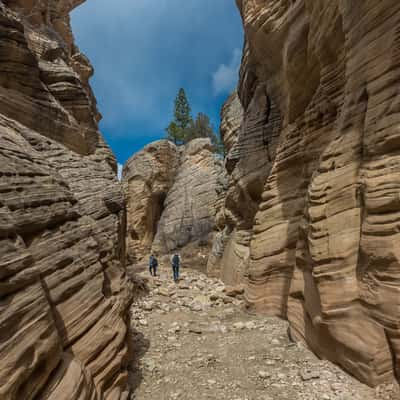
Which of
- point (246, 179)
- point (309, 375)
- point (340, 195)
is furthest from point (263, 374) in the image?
point (246, 179)

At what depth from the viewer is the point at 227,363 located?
14.9ft

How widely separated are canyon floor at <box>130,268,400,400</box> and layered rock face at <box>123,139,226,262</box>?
434 inches

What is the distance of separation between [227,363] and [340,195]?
3.75 metres

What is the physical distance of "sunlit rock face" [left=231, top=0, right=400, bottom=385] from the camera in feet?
11.3

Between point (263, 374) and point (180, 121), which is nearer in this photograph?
point (263, 374)

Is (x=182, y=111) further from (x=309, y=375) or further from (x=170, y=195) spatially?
(x=309, y=375)

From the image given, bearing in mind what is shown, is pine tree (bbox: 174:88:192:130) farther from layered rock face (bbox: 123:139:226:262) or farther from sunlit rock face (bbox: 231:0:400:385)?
sunlit rock face (bbox: 231:0:400:385)

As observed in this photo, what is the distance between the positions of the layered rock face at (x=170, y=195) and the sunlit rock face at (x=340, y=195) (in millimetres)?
10809

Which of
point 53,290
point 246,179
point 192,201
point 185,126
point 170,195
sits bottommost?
point 53,290

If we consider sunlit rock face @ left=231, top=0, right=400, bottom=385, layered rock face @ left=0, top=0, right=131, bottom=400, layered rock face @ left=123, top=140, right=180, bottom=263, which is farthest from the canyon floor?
layered rock face @ left=123, top=140, right=180, bottom=263

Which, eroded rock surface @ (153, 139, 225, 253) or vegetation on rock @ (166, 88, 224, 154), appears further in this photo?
vegetation on rock @ (166, 88, 224, 154)

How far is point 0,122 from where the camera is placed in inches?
193

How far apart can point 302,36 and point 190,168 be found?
15753 millimetres

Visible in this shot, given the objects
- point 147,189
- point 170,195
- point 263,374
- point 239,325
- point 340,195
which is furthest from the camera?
point 147,189
